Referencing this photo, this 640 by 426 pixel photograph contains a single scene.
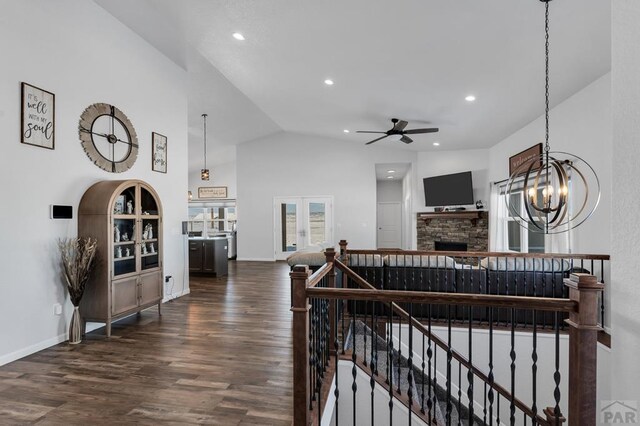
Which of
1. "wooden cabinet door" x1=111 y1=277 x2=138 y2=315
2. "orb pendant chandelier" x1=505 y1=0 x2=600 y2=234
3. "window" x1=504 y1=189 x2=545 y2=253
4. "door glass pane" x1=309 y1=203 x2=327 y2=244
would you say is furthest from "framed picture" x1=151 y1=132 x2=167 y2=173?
"window" x1=504 y1=189 x2=545 y2=253

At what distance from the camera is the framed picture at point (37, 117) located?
322 centimetres

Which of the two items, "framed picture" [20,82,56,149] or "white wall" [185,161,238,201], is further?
"white wall" [185,161,238,201]

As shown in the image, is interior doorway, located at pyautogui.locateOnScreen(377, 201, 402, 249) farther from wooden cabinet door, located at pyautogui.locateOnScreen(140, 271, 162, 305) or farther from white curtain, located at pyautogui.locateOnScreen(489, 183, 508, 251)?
wooden cabinet door, located at pyautogui.locateOnScreen(140, 271, 162, 305)

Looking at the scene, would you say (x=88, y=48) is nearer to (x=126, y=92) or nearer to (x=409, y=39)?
(x=126, y=92)

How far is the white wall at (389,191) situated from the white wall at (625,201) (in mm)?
10981

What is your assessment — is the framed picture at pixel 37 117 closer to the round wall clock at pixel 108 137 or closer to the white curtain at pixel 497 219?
the round wall clock at pixel 108 137

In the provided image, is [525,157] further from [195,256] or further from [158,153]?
[195,256]

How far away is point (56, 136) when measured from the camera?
356 cm

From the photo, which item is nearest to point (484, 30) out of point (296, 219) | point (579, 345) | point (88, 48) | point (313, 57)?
point (313, 57)

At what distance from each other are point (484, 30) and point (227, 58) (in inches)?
140

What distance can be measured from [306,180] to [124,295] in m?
6.52

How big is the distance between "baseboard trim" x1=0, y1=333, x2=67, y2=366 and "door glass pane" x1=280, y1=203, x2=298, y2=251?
6.68m

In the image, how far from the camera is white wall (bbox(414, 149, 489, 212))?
837cm

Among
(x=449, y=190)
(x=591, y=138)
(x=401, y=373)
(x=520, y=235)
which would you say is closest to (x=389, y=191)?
(x=449, y=190)
